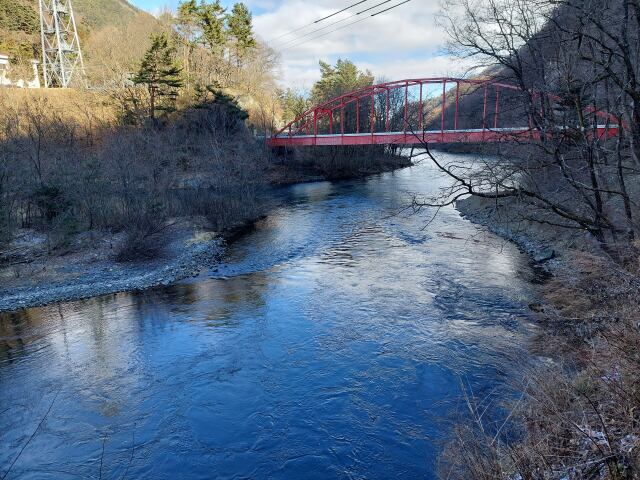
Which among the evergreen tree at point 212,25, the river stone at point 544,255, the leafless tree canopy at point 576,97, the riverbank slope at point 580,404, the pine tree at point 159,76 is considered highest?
the evergreen tree at point 212,25

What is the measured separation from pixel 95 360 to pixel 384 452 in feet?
20.6

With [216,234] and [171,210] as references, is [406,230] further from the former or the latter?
[171,210]

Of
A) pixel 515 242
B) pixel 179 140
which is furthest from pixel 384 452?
pixel 179 140

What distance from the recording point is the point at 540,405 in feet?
16.8

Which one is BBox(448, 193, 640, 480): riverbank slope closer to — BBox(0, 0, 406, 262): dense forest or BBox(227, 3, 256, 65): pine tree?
BBox(0, 0, 406, 262): dense forest

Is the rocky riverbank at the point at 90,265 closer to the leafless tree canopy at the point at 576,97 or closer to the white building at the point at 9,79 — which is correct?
the leafless tree canopy at the point at 576,97

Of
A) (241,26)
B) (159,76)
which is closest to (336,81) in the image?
(241,26)

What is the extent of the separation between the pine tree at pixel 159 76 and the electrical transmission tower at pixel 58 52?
5.81 metres

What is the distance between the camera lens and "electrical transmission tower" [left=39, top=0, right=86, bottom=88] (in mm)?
33812

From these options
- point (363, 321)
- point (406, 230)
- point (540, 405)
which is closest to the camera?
point (540, 405)

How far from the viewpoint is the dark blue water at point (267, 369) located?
644cm

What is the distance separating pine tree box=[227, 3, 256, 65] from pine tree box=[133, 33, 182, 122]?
10965mm

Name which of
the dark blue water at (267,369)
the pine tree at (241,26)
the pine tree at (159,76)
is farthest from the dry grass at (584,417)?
the pine tree at (241,26)

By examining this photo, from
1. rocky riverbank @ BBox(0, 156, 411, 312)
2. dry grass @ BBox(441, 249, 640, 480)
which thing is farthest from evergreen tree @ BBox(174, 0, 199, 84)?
dry grass @ BBox(441, 249, 640, 480)
